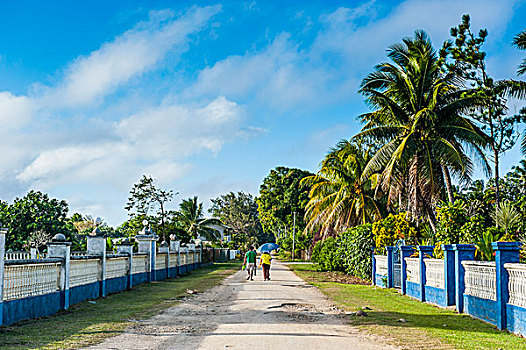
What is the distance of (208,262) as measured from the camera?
5238 centimetres

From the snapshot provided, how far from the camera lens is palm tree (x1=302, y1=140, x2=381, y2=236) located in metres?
35.6

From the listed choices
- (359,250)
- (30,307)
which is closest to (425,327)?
(30,307)

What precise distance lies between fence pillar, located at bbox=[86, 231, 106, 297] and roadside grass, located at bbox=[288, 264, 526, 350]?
25.8ft

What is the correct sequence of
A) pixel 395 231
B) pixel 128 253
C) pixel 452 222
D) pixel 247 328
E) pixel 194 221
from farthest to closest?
pixel 194 221, pixel 395 231, pixel 128 253, pixel 452 222, pixel 247 328

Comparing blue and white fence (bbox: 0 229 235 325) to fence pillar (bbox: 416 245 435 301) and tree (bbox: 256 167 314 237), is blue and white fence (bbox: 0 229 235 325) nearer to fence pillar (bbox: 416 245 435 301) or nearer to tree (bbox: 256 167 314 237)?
fence pillar (bbox: 416 245 435 301)

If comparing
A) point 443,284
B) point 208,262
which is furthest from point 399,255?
point 208,262

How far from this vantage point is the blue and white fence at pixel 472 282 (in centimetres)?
1064

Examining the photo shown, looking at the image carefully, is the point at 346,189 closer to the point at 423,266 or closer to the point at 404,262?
the point at 404,262

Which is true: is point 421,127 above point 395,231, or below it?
above

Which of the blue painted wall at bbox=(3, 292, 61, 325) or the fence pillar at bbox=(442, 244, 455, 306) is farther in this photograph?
the fence pillar at bbox=(442, 244, 455, 306)

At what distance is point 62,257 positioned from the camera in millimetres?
14766

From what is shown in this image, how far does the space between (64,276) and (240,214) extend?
94.8 m

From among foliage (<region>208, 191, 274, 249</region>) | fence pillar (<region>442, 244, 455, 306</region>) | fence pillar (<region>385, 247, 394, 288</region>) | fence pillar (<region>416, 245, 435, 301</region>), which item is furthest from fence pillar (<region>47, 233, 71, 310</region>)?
foliage (<region>208, 191, 274, 249</region>)

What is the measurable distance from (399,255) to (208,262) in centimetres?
3398
